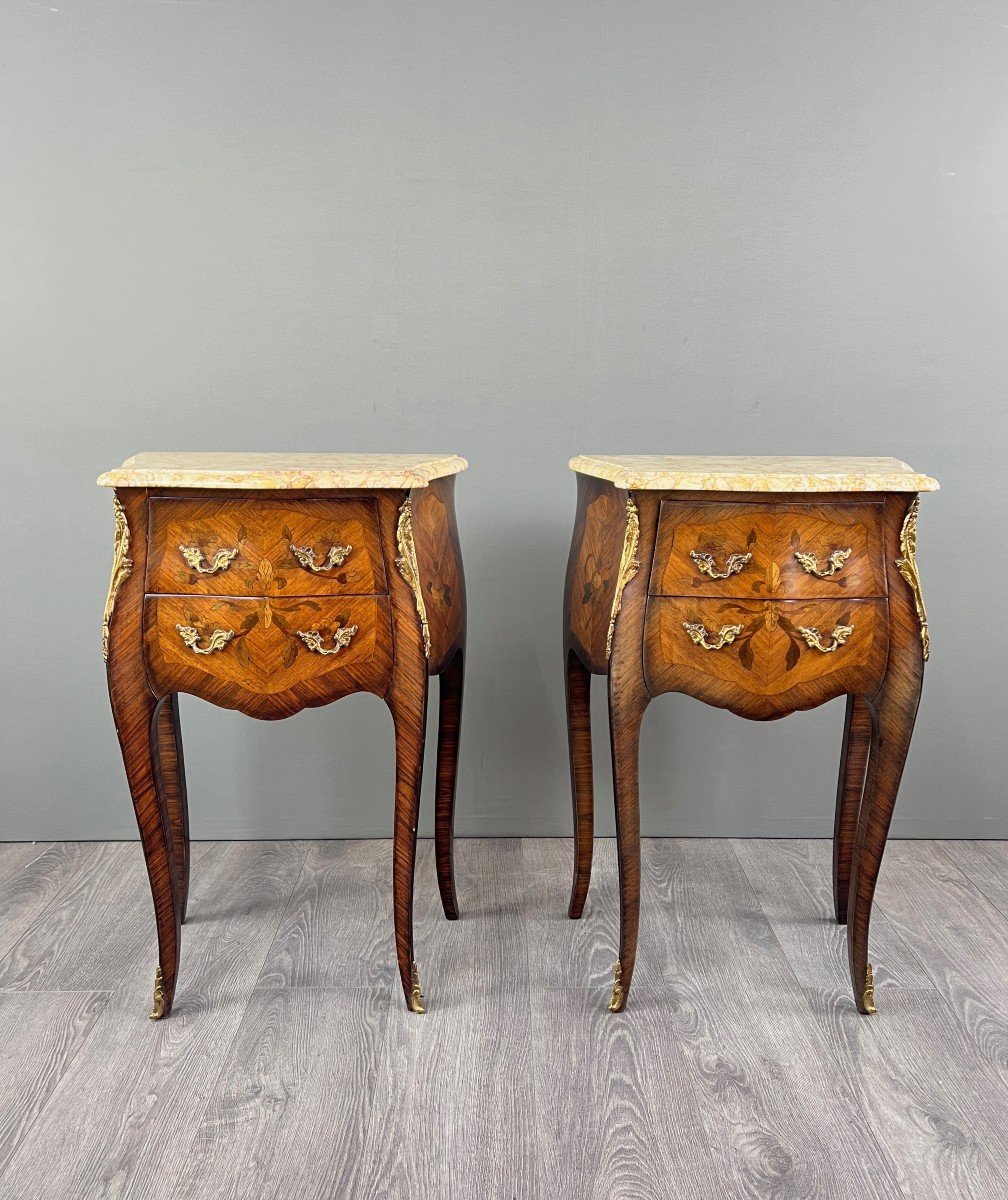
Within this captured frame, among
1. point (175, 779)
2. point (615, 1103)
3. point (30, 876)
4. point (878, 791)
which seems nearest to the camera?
point (615, 1103)

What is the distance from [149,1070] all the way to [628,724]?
91 centimetres

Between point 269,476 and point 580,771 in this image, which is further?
point 580,771

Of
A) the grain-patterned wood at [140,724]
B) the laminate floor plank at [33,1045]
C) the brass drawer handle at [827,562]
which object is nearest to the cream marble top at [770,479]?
the brass drawer handle at [827,562]

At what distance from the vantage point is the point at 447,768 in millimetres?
2062

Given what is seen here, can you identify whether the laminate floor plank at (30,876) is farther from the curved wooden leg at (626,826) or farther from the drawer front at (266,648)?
the curved wooden leg at (626,826)

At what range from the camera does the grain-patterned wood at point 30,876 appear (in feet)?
6.82

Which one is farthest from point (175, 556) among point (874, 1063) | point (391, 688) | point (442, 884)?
point (874, 1063)

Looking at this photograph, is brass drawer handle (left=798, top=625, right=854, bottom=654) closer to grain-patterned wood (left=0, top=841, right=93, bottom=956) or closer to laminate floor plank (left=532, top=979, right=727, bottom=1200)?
laminate floor plank (left=532, top=979, right=727, bottom=1200)

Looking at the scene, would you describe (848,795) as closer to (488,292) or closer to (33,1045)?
(488,292)

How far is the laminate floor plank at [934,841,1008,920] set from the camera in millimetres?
2234

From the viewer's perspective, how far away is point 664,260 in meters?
2.34

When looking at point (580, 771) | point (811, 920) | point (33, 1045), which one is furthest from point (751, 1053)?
point (33, 1045)

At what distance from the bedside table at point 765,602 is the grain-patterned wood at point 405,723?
31 cm

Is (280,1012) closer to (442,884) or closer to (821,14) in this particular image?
(442,884)
